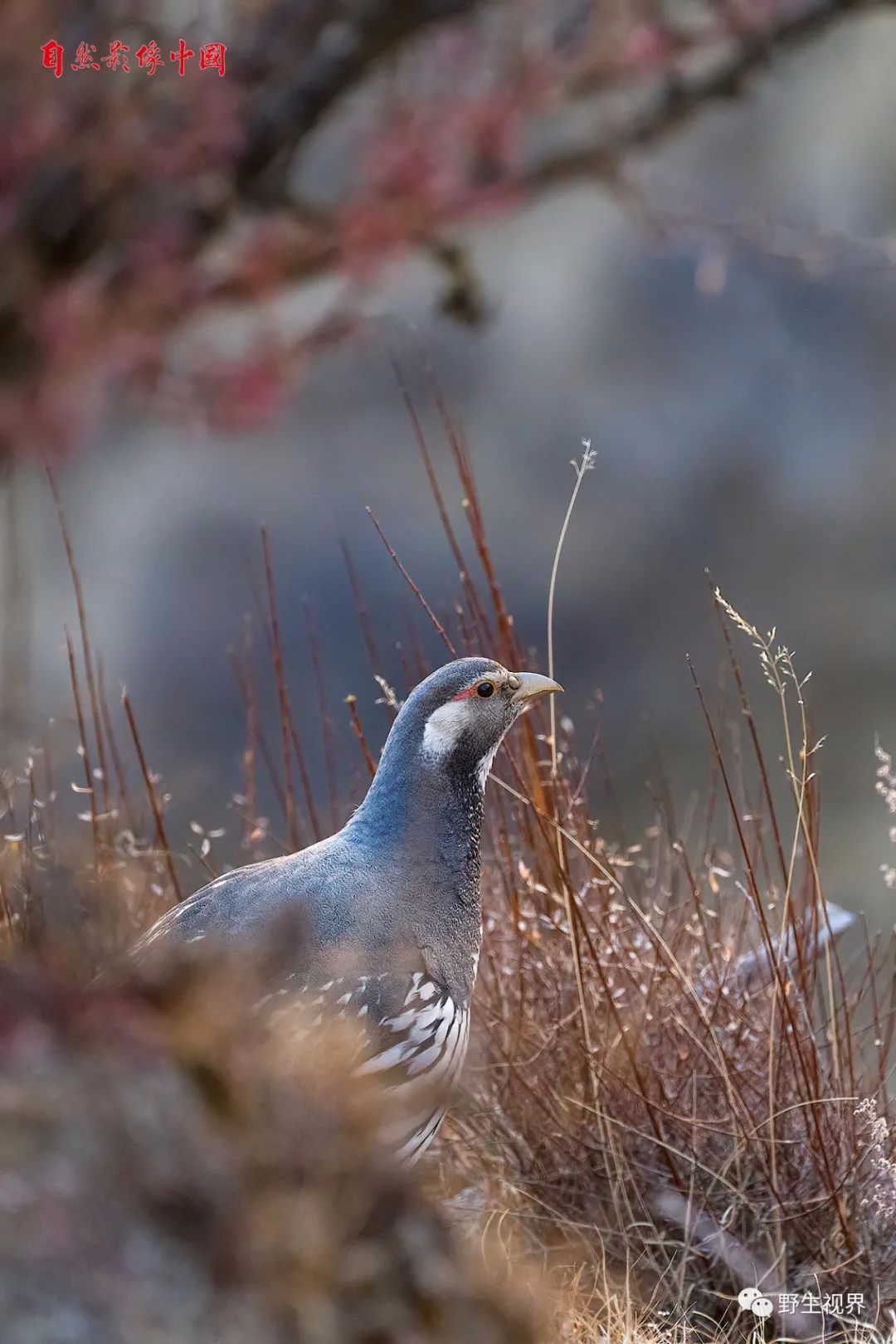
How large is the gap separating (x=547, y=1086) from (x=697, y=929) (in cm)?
38

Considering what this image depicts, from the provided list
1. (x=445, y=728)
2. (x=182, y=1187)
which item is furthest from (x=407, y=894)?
(x=182, y=1187)

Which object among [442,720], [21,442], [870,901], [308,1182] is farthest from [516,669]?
[870,901]

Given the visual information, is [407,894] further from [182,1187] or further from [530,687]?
[182,1187]

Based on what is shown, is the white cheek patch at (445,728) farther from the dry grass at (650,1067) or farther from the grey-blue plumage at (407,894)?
the dry grass at (650,1067)

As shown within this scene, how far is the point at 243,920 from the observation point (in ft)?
4.44

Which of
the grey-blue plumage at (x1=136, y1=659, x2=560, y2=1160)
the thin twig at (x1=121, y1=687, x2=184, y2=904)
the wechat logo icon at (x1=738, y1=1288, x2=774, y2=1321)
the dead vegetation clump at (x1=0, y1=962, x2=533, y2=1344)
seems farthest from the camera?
the thin twig at (x1=121, y1=687, x2=184, y2=904)

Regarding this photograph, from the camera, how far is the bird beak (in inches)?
60.7

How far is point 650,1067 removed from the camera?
1685 mm

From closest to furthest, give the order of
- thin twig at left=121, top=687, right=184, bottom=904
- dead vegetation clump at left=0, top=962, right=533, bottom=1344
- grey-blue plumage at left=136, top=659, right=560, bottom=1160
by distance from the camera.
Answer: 1. dead vegetation clump at left=0, top=962, right=533, bottom=1344
2. grey-blue plumage at left=136, top=659, right=560, bottom=1160
3. thin twig at left=121, top=687, right=184, bottom=904

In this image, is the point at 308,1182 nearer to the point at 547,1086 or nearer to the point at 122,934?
the point at 122,934

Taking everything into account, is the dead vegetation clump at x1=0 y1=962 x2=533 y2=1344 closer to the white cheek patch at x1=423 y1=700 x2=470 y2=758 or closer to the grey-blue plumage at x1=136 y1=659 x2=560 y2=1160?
the grey-blue plumage at x1=136 y1=659 x2=560 y2=1160

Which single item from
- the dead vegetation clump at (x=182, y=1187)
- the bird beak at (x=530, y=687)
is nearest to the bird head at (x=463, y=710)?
the bird beak at (x=530, y=687)

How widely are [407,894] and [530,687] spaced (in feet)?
0.88

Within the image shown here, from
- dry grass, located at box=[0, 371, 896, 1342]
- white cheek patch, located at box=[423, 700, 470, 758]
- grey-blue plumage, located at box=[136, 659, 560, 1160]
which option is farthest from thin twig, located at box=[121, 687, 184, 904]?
white cheek patch, located at box=[423, 700, 470, 758]
